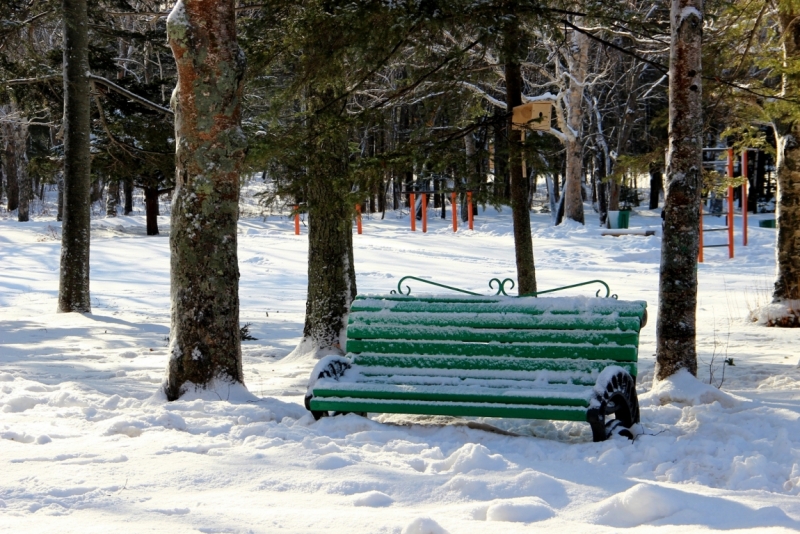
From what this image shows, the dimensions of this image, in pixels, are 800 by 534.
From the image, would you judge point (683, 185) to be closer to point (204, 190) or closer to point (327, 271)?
point (204, 190)

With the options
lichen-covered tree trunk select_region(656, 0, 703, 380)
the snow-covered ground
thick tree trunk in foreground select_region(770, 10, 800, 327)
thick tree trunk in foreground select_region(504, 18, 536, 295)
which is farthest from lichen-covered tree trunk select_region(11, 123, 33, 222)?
lichen-covered tree trunk select_region(656, 0, 703, 380)

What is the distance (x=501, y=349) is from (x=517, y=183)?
2976mm

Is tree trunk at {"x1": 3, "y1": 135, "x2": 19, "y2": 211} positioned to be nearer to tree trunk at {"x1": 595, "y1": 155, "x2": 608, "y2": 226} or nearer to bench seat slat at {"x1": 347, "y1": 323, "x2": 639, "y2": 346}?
tree trunk at {"x1": 595, "y1": 155, "x2": 608, "y2": 226}

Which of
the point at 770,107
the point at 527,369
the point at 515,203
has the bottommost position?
the point at 527,369

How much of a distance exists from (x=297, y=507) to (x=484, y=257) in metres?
16.8

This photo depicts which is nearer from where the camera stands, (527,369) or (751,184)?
(527,369)

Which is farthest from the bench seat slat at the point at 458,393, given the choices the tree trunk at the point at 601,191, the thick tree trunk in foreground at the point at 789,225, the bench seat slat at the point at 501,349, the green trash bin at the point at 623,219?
the tree trunk at the point at 601,191

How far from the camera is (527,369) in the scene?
200 inches

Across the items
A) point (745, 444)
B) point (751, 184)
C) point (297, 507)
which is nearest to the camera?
point (297, 507)

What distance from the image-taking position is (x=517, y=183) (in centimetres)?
780

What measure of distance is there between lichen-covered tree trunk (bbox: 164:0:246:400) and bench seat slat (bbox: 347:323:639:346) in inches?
38.6

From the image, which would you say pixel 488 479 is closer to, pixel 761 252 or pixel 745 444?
pixel 745 444

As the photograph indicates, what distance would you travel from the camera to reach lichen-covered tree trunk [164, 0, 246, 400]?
18.1 ft

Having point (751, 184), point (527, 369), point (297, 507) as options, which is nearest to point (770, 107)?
point (527, 369)
